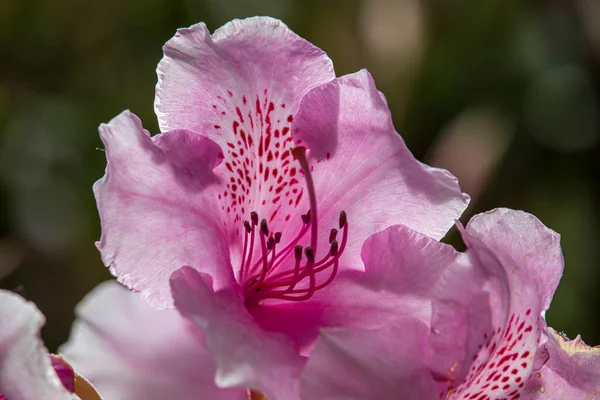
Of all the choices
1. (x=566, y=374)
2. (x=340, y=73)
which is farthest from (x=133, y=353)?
(x=340, y=73)

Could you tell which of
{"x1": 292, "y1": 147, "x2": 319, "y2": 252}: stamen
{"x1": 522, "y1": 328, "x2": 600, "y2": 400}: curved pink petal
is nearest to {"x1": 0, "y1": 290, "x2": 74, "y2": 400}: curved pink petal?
{"x1": 292, "y1": 147, "x2": 319, "y2": 252}: stamen

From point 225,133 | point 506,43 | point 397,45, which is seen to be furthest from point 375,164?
point 506,43

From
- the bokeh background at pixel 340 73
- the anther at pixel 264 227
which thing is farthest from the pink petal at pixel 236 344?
the bokeh background at pixel 340 73

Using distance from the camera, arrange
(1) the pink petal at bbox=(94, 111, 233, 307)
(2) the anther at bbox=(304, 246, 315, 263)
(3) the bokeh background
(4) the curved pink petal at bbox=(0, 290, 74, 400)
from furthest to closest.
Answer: (3) the bokeh background
(2) the anther at bbox=(304, 246, 315, 263)
(1) the pink petal at bbox=(94, 111, 233, 307)
(4) the curved pink petal at bbox=(0, 290, 74, 400)

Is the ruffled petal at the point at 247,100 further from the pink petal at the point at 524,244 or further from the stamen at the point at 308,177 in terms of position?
the pink petal at the point at 524,244

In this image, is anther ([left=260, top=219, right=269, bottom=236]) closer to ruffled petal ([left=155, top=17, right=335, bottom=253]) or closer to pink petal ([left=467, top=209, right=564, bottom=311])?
ruffled petal ([left=155, top=17, right=335, bottom=253])

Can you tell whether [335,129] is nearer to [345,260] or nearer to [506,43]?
[345,260]
